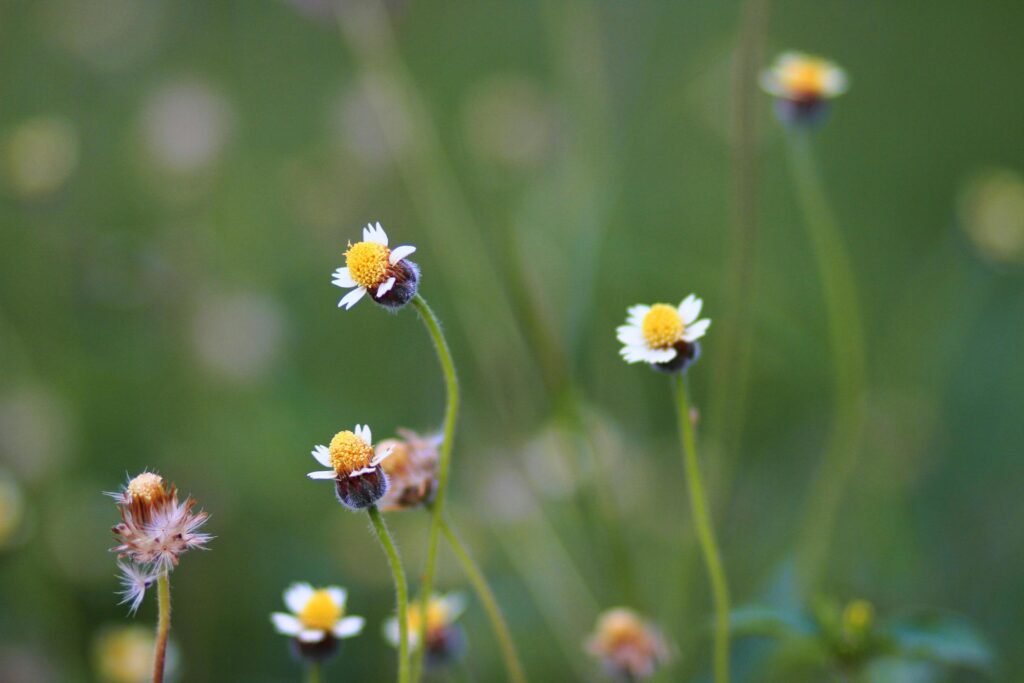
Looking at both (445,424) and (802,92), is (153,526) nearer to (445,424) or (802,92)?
(445,424)

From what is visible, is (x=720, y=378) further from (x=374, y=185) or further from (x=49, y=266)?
(x=49, y=266)

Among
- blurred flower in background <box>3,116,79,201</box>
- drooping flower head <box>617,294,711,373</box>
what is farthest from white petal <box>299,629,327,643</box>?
blurred flower in background <box>3,116,79,201</box>

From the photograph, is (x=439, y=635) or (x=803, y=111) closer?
(x=439, y=635)

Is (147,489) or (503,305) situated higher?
(503,305)

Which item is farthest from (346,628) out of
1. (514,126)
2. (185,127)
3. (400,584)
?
(185,127)

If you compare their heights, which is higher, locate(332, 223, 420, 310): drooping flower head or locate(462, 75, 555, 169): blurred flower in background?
locate(462, 75, 555, 169): blurred flower in background

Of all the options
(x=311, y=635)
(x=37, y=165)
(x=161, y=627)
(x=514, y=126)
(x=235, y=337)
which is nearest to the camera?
(x=161, y=627)

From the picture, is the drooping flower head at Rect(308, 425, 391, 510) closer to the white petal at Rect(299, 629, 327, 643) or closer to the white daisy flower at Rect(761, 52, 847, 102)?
the white petal at Rect(299, 629, 327, 643)
